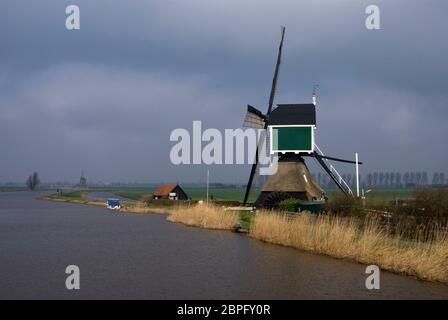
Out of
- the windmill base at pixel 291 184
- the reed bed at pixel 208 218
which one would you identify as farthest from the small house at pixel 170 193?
the windmill base at pixel 291 184

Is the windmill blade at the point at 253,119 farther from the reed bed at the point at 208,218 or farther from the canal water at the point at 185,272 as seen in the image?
the canal water at the point at 185,272

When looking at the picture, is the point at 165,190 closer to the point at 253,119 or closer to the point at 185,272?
the point at 253,119

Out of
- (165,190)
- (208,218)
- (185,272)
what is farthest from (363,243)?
(165,190)

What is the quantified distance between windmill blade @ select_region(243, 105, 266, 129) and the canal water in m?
15.7

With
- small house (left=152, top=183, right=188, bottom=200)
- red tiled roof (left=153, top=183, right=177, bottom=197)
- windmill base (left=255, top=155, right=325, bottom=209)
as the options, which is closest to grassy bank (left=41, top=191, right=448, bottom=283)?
windmill base (left=255, top=155, right=325, bottom=209)

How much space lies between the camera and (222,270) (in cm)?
1530

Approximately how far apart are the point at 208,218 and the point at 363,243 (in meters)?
15.6

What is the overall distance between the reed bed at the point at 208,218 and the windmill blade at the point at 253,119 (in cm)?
794

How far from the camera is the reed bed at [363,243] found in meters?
13.3
